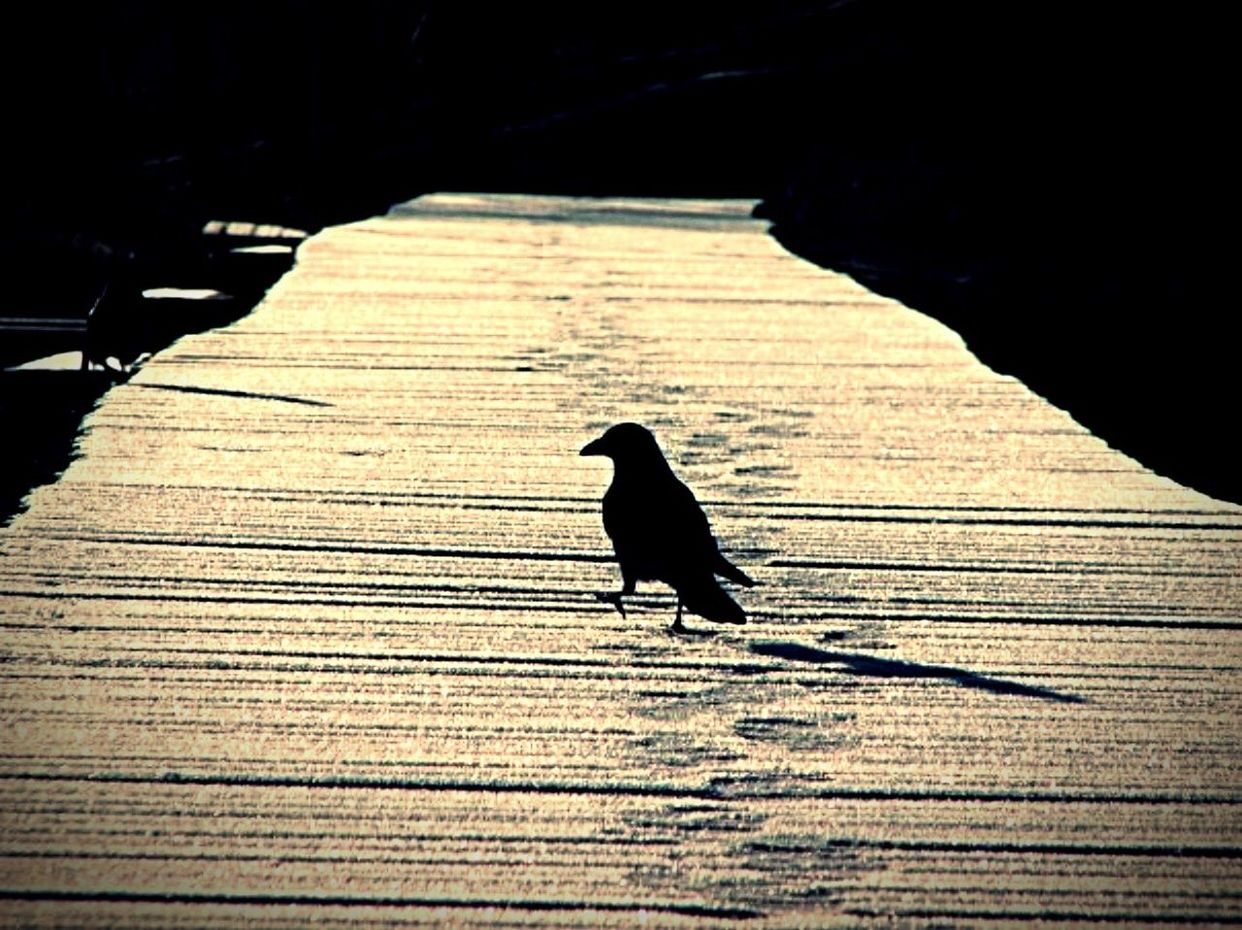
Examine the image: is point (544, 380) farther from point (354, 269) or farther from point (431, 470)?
point (354, 269)

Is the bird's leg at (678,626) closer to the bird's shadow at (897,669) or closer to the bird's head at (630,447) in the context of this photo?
the bird's shadow at (897,669)

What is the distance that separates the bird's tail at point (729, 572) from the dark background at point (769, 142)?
5.61 meters

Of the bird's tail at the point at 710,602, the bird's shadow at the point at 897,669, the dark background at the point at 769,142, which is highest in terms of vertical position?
the bird's tail at the point at 710,602

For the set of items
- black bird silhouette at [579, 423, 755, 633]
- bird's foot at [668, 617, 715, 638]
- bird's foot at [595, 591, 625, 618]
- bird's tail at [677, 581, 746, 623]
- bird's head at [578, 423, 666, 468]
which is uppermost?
bird's head at [578, 423, 666, 468]

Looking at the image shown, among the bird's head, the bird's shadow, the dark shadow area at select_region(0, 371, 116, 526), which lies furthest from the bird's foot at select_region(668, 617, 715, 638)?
the dark shadow area at select_region(0, 371, 116, 526)

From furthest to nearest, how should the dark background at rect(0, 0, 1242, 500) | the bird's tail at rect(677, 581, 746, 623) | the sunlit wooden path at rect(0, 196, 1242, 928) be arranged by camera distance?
the dark background at rect(0, 0, 1242, 500)
the bird's tail at rect(677, 581, 746, 623)
the sunlit wooden path at rect(0, 196, 1242, 928)

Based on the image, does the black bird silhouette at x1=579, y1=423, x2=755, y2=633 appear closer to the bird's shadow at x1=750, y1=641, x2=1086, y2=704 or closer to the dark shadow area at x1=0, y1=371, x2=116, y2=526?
the bird's shadow at x1=750, y1=641, x2=1086, y2=704

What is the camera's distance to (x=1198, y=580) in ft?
14.8

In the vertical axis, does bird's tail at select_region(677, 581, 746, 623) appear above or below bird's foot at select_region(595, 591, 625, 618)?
above

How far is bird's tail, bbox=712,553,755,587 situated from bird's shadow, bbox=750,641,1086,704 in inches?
6.9

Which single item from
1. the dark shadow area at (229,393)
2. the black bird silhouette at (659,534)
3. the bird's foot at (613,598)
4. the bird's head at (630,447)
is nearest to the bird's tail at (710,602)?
Answer: the black bird silhouette at (659,534)

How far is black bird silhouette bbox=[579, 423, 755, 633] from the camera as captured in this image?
3.94 metres

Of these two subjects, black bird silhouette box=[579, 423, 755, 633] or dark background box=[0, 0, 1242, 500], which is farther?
dark background box=[0, 0, 1242, 500]

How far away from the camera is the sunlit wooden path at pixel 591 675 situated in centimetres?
284
